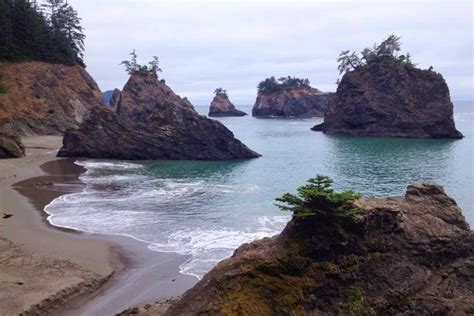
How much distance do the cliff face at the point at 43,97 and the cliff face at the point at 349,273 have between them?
5820 centimetres

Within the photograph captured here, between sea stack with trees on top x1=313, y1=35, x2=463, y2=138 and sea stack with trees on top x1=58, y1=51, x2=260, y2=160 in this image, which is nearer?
sea stack with trees on top x1=58, y1=51, x2=260, y2=160

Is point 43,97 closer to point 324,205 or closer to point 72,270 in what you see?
point 72,270

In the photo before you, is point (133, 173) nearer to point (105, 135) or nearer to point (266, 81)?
point (105, 135)

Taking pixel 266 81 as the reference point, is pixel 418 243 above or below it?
below

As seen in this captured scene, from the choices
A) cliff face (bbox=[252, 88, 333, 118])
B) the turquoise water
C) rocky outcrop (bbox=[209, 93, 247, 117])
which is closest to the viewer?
the turquoise water

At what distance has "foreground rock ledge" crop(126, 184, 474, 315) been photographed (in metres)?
10.8

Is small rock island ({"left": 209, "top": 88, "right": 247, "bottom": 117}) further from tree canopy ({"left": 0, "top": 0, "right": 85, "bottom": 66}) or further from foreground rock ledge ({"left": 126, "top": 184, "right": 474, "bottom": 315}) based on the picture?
foreground rock ledge ({"left": 126, "top": 184, "right": 474, "bottom": 315})

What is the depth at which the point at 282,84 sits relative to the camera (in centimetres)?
17625

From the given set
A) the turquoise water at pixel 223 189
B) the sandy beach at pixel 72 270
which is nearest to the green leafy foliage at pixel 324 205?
the sandy beach at pixel 72 270

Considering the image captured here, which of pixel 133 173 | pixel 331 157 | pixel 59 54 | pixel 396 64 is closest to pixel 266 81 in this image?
pixel 396 64

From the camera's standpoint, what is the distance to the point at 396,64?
100 meters

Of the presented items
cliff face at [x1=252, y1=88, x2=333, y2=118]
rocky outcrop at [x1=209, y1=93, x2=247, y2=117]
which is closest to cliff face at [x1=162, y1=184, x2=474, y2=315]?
cliff face at [x1=252, y1=88, x2=333, y2=118]

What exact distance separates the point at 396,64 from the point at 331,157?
47102 millimetres

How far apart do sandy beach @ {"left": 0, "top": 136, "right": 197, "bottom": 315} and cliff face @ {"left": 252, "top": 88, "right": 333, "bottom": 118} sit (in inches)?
5676
